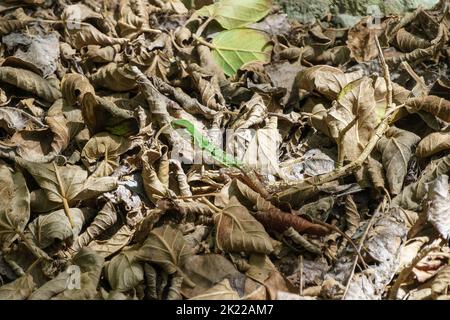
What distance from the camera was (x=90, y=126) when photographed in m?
2.60

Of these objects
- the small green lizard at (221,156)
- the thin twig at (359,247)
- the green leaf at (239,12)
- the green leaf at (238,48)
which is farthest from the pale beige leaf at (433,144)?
the green leaf at (239,12)

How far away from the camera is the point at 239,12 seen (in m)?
3.05

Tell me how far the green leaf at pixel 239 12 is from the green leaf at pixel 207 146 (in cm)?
71

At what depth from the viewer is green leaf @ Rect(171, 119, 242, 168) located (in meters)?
2.44

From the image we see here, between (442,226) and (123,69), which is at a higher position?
(123,69)

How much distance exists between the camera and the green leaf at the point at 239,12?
303cm

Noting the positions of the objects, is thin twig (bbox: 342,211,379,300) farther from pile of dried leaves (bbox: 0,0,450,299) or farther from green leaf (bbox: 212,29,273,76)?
green leaf (bbox: 212,29,273,76)

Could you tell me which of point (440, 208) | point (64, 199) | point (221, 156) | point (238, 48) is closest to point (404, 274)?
point (440, 208)

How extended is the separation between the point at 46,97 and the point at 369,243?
4.92 ft

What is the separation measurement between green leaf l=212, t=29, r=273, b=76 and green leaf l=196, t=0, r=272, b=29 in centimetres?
5

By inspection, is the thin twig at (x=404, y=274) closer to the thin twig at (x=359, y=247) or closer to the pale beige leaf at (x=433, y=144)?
the thin twig at (x=359, y=247)

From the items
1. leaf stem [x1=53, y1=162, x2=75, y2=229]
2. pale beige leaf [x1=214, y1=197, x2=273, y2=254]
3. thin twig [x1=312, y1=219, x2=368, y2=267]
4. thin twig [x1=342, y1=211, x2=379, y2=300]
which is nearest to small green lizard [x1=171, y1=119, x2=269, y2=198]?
pale beige leaf [x1=214, y1=197, x2=273, y2=254]
